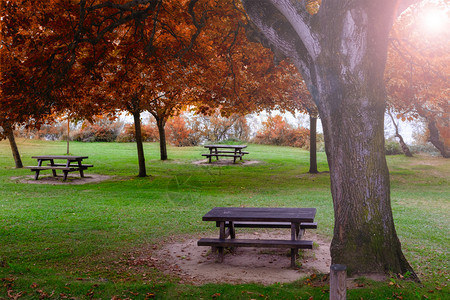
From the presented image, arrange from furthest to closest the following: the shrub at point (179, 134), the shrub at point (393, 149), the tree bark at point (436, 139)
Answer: the shrub at point (179, 134) < the shrub at point (393, 149) < the tree bark at point (436, 139)

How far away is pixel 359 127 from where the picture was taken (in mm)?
5238

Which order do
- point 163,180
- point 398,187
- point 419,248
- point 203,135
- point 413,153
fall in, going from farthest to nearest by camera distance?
point 203,135
point 413,153
point 163,180
point 398,187
point 419,248

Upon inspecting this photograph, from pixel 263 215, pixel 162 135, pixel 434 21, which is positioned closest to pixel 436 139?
pixel 434 21

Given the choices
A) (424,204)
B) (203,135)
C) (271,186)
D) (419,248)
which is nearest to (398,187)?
(424,204)

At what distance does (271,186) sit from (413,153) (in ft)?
45.9

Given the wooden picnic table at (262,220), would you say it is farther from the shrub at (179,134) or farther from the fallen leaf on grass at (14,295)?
the shrub at (179,134)

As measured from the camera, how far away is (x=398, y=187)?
14.5m

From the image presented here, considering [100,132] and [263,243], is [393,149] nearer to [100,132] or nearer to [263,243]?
[263,243]

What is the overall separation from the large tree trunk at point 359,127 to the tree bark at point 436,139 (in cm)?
1973

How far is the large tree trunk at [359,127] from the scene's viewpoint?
523cm

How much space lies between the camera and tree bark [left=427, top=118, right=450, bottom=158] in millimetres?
22828

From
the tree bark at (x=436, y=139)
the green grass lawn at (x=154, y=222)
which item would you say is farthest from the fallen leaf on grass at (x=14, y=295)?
the tree bark at (x=436, y=139)

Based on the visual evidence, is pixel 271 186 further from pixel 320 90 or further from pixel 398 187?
pixel 320 90

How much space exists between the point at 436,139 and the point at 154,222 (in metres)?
19.5
